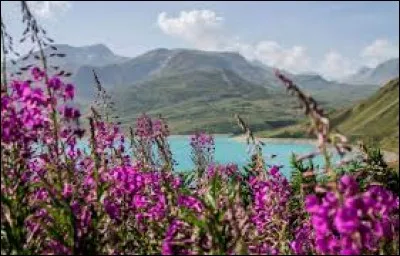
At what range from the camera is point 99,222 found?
341 inches

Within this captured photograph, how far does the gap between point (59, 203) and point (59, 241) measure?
0.49m

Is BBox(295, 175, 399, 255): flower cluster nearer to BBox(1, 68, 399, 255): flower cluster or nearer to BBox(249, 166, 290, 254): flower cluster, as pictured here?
BBox(1, 68, 399, 255): flower cluster

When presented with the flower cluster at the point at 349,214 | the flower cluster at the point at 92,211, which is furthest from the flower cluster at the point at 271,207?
the flower cluster at the point at 349,214

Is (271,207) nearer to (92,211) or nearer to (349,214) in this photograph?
(92,211)

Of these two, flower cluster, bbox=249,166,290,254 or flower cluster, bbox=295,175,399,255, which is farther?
flower cluster, bbox=249,166,290,254

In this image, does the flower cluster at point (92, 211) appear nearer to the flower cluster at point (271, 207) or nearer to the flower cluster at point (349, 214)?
the flower cluster at point (349, 214)

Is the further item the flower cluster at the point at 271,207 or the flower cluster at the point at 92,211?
the flower cluster at the point at 271,207

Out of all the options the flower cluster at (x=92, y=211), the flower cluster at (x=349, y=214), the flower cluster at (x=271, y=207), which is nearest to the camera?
the flower cluster at (x=349, y=214)

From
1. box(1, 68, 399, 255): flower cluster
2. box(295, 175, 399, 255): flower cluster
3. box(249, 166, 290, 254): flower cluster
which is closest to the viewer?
box(295, 175, 399, 255): flower cluster

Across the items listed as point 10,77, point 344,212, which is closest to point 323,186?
point 344,212

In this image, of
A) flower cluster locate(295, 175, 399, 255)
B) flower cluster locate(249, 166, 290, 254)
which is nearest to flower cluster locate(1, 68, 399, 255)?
flower cluster locate(295, 175, 399, 255)

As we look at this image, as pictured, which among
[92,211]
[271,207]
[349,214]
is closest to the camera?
[349,214]

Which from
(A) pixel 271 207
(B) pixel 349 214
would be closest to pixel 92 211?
(B) pixel 349 214

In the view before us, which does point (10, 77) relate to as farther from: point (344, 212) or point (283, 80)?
point (344, 212)
